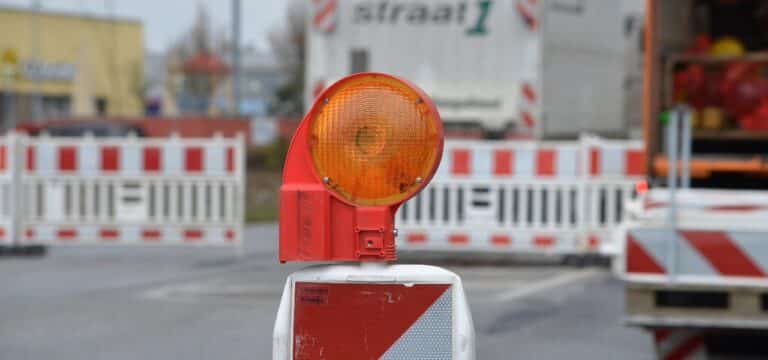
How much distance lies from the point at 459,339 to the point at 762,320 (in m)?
3.11

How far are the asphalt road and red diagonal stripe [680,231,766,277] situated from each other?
86.3 inches

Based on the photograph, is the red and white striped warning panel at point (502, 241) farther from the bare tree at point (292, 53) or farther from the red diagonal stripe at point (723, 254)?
the bare tree at point (292, 53)

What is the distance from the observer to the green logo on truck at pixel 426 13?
49.2ft

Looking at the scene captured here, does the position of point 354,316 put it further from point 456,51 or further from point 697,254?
point 456,51

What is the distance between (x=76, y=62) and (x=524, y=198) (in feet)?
178

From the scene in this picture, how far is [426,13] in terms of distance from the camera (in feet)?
49.3

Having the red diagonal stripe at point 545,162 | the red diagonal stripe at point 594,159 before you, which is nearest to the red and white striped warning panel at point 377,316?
the red diagonal stripe at point 594,159

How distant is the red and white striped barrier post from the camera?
140 inches

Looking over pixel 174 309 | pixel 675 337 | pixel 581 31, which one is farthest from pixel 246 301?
pixel 581 31

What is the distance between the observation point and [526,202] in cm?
1438

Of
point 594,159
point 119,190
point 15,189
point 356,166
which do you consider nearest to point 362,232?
point 356,166

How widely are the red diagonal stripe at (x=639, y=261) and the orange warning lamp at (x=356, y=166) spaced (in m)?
2.94

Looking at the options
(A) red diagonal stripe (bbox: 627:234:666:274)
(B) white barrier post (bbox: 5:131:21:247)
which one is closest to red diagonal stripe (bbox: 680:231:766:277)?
(A) red diagonal stripe (bbox: 627:234:666:274)

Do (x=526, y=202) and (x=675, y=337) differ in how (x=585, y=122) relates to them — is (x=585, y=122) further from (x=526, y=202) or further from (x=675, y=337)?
(x=675, y=337)
